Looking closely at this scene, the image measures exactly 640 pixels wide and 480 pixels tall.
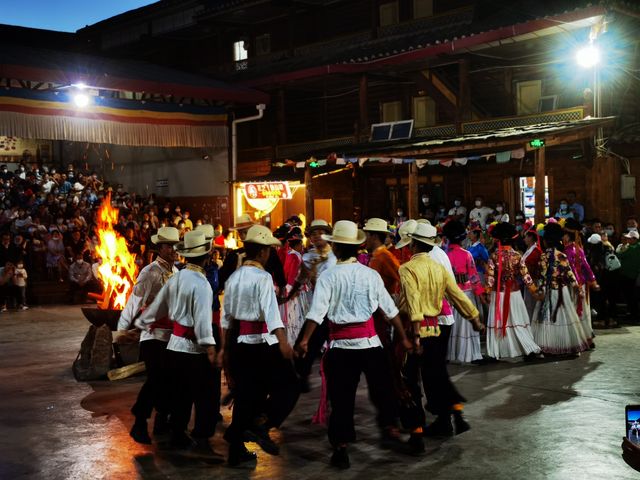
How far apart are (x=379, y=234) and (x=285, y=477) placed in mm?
2476

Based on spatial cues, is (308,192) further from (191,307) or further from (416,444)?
(416,444)

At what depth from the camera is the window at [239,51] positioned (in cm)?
3192

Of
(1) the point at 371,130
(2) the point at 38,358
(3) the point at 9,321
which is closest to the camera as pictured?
(2) the point at 38,358

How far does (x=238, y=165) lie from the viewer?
27109 millimetres

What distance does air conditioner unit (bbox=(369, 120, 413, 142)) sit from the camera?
893 inches

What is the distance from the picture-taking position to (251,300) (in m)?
6.55

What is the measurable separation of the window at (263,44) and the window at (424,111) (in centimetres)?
771

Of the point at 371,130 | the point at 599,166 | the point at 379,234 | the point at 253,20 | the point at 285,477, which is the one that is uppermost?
the point at 253,20

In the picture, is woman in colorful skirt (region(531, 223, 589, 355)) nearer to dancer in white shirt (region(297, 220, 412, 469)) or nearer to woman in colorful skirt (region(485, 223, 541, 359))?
woman in colorful skirt (region(485, 223, 541, 359))

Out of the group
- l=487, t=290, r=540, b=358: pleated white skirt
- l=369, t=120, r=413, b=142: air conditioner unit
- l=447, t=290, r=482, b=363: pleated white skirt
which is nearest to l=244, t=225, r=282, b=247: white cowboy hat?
l=447, t=290, r=482, b=363: pleated white skirt

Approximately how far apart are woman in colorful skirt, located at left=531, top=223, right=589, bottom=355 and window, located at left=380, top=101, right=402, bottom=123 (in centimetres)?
1538

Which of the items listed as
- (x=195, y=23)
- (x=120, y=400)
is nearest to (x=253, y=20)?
(x=195, y=23)

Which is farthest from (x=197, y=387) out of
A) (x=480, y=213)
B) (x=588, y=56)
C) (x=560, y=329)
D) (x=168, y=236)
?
(x=480, y=213)

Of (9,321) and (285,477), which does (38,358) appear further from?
(285,477)
